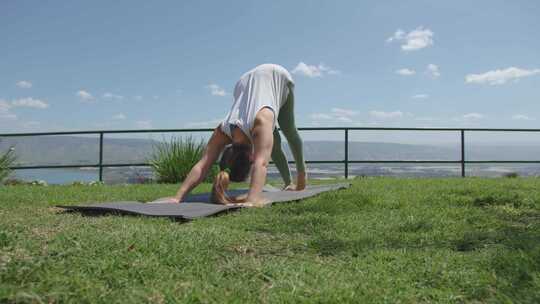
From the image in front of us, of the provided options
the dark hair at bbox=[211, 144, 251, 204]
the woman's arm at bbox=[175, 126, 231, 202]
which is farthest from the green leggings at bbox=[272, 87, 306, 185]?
the woman's arm at bbox=[175, 126, 231, 202]

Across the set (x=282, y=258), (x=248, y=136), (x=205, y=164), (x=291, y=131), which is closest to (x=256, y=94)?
(x=248, y=136)

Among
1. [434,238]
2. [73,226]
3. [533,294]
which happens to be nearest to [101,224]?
[73,226]

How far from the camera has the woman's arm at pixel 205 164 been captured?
457cm

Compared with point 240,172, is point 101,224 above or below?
below

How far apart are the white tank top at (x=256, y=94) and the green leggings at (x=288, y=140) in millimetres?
221

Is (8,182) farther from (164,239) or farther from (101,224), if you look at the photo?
(164,239)

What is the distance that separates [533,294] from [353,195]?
265 centimetres

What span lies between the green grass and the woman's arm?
2.95 feet

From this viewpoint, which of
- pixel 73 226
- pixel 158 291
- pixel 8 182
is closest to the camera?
pixel 158 291

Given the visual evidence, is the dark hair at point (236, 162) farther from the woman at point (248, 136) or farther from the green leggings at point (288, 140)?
the green leggings at point (288, 140)

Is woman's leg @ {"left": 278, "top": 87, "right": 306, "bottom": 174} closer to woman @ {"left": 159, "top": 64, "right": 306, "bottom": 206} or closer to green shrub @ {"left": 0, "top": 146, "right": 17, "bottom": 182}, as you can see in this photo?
woman @ {"left": 159, "top": 64, "right": 306, "bottom": 206}

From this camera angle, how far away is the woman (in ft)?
14.1

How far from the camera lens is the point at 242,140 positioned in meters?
4.64

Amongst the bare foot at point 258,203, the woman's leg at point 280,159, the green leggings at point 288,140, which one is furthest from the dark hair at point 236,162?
the woman's leg at point 280,159
